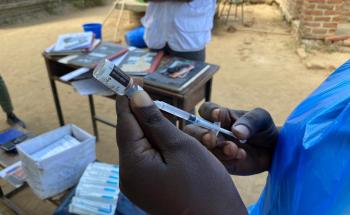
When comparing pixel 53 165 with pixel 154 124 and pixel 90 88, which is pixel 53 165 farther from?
pixel 154 124

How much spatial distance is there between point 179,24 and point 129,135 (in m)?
1.97

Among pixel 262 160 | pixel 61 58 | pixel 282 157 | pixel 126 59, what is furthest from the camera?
pixel 61 58

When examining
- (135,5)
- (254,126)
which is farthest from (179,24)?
(135,5)

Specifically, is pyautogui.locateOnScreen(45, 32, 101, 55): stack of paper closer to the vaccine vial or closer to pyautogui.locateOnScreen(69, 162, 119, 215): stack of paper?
pyautogui.locateOnScreen(69, 162, 119, 215): stack of paper

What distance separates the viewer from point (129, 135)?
25.6 inches

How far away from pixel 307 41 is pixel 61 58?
13.2 ft

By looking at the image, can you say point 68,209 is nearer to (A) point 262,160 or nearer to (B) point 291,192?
(A) point 262,160

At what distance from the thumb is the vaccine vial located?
4 centimetres

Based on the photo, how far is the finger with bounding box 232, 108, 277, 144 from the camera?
89 centimetres

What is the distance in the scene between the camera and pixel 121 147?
661 millimetres

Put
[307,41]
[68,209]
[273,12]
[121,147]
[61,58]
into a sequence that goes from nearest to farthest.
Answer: [121,147] < [68,209] < [61,58] < [307,41] < [273,12]

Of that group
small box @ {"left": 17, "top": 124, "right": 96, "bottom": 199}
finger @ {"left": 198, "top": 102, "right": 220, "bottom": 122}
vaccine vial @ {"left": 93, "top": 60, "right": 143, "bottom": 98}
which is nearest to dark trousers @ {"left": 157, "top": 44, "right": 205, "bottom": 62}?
small box @ {"left": 17, "top": 124, "right": 96, "bottom": 199}

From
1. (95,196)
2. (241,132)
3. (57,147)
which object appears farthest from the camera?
(57,147)

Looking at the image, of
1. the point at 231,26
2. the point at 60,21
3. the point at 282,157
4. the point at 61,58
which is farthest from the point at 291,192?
the point at 60,21
